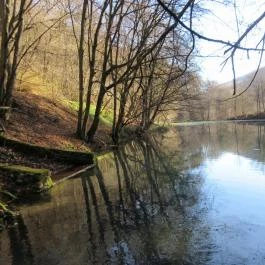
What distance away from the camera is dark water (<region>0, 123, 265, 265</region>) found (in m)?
7.06

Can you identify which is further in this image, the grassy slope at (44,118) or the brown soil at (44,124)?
the grassy slope at (44,118)

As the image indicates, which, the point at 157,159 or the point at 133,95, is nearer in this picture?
the point at 157,159

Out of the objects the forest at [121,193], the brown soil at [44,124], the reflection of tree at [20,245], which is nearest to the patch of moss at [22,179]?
the forest at [121,193]

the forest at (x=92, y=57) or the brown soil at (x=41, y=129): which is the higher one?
the forest at (x=92, y=57)

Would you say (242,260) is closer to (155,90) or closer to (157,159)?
(157,159)

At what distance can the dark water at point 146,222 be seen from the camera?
7.06 m

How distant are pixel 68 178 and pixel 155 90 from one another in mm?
22974

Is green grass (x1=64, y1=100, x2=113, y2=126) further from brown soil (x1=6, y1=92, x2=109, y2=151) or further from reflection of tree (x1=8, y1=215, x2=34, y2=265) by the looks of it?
reflection of tree (x1=8, y1=215, x2=34, y2=265)

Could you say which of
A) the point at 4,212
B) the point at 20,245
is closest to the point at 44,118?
the point at 4,212

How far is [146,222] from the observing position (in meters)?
8.97

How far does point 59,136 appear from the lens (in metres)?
21.0

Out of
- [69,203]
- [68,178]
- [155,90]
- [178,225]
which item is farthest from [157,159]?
[155,90]

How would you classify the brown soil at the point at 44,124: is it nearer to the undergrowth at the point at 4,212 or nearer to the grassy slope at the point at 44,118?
the grassy slope at the point at 44,118

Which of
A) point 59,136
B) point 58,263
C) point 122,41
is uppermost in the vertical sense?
point 122,41
